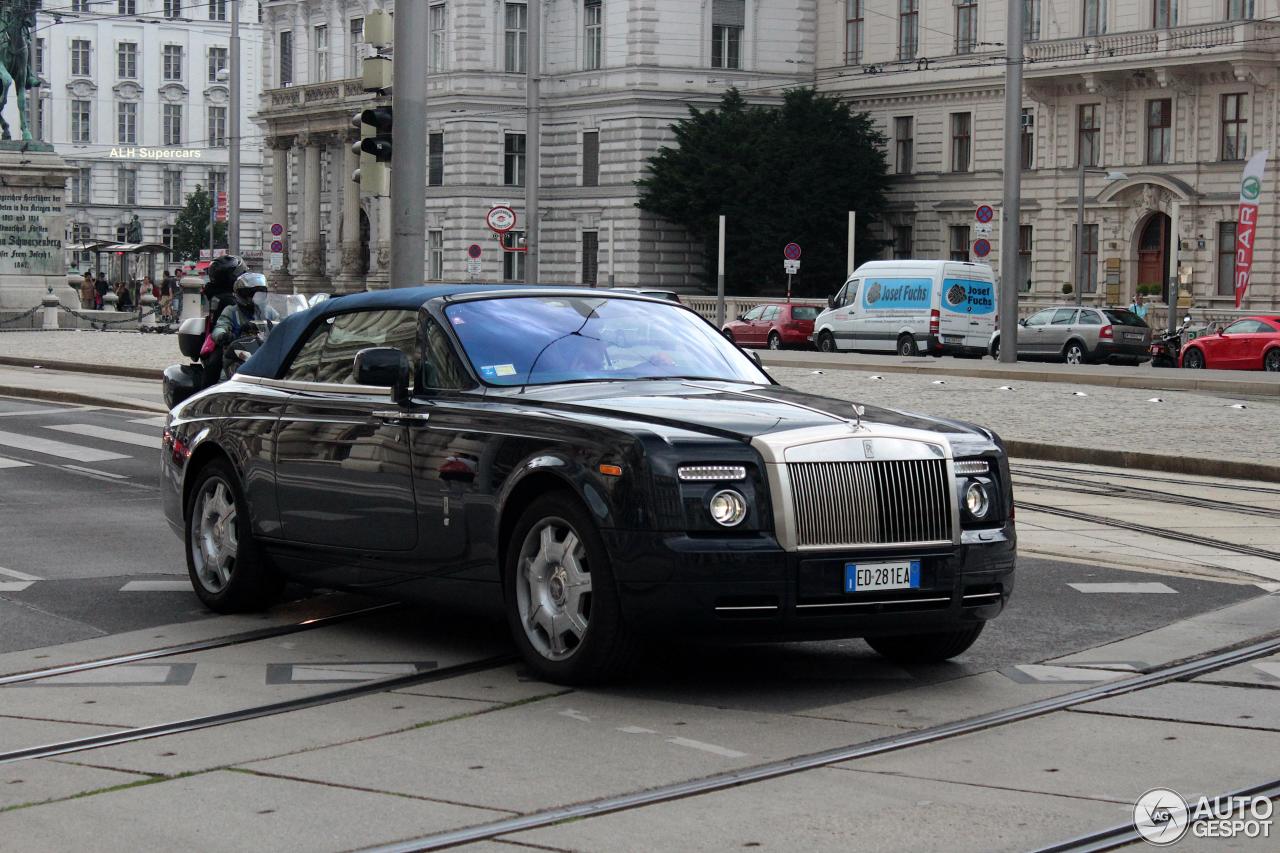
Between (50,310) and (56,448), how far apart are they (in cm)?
3161

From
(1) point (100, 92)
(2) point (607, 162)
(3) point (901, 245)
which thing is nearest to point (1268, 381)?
(3) point (901, 245)

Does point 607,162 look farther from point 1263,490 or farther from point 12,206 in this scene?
point 1263,490

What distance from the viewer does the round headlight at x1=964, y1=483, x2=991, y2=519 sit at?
296 inches

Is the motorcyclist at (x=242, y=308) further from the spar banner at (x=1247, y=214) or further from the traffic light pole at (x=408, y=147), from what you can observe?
the spar banner at (x=1247, y=214)

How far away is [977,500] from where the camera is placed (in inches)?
298

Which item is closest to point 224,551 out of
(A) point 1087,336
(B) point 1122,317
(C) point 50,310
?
(A) point 1087,336

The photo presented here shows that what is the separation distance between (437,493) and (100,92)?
116m

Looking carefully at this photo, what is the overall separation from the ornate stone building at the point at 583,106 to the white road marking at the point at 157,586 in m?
60.9

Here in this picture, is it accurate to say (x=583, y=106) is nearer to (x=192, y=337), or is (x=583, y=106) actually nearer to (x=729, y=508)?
(x=192, y=337)

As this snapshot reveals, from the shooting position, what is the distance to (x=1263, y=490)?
51.3 feet

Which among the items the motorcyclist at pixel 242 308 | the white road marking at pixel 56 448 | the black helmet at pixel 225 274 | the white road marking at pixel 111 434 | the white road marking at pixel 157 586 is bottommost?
the white road marking at pixel 157 586

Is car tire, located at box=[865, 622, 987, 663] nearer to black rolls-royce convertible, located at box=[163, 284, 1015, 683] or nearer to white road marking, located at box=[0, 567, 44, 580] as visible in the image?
black rolls-royce convertible, located at box=[163, 284, 1015, 683]

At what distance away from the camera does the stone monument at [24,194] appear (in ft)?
154

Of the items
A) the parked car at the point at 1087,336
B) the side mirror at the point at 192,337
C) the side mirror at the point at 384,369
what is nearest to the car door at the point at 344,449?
the side mirror at the point at 384,369
